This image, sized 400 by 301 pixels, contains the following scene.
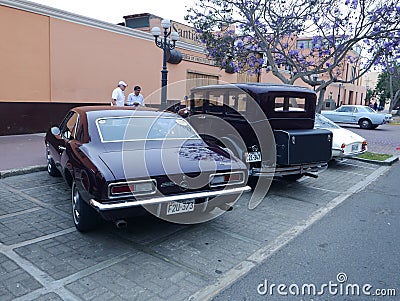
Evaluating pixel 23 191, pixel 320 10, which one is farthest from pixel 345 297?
pixel 320 10

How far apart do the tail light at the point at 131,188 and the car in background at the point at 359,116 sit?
67.3 ft

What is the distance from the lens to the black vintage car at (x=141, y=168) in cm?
350

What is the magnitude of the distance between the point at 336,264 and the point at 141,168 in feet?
7.49

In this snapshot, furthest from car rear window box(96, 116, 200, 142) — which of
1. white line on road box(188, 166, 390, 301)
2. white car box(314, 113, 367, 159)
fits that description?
white car box(314, 113, 367, 159)

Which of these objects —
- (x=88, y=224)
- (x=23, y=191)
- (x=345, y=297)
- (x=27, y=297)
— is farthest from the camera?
(x=23, y=191)

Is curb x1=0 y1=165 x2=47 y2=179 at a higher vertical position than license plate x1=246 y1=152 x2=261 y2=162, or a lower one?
lower

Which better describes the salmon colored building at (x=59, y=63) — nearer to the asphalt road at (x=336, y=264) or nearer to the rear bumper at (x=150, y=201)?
the rear bumper at (x=150, y=201)

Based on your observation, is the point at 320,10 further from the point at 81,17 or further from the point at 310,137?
the point at 81,17

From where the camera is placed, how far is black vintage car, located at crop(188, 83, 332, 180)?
588 centimetres

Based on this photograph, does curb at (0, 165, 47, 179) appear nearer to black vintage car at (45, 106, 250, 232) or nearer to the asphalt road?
black vintage car at (45, 106, 250, 232)

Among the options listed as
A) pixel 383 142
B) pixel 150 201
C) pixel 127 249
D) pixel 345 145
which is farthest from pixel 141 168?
pixel 383 142

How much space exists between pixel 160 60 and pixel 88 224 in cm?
1265

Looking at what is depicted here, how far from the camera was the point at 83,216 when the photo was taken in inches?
157

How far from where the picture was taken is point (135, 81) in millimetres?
14539
